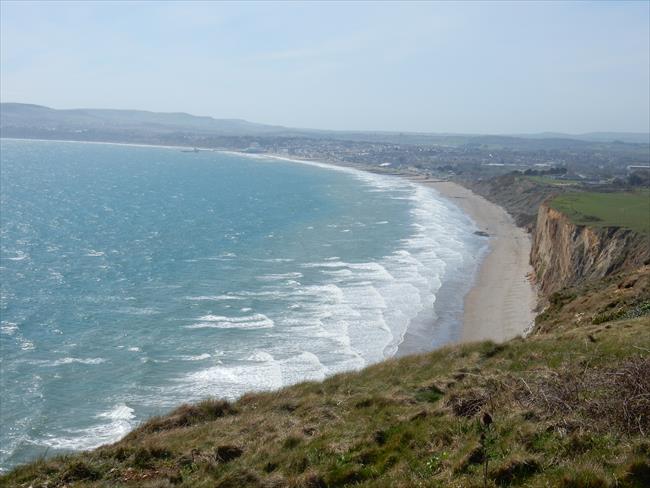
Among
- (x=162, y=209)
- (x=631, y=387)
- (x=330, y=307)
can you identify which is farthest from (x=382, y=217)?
(x=631, y=387)

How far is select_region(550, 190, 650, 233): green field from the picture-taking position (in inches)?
1754

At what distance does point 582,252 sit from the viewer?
4238 cm

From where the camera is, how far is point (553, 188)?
100000mm

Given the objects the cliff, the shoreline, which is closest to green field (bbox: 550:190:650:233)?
the shoreline

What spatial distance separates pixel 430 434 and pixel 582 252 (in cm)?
3510

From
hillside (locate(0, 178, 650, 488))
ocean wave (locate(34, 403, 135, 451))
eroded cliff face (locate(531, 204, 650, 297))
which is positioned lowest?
ocean wave (locate(34, 403, 135, 451))

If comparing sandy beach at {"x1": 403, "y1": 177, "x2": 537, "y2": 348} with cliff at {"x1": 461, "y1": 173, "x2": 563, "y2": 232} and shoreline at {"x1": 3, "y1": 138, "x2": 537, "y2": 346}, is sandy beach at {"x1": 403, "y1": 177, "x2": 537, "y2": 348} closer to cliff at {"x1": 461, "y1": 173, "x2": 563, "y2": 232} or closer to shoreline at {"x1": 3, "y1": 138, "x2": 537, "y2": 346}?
shoreline at {"x1": 3, "y1": 138, "x2": 537, "y2": 346}

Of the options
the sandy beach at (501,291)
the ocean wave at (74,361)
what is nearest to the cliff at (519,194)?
the sandy beach at (501,291)

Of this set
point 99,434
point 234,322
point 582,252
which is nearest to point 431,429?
point 99,434

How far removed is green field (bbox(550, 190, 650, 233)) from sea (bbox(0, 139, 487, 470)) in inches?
386

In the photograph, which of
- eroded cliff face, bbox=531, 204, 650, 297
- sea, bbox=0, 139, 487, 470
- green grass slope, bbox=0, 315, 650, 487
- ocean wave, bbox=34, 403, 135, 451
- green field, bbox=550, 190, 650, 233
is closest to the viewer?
green grass slope, bbox=0, 315, 650, 487

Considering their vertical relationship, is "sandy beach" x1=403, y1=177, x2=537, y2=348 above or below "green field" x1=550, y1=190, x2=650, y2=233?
below

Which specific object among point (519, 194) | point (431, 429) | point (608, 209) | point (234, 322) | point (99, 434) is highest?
point (431, 429)

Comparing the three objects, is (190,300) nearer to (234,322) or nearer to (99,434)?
(234,322)
